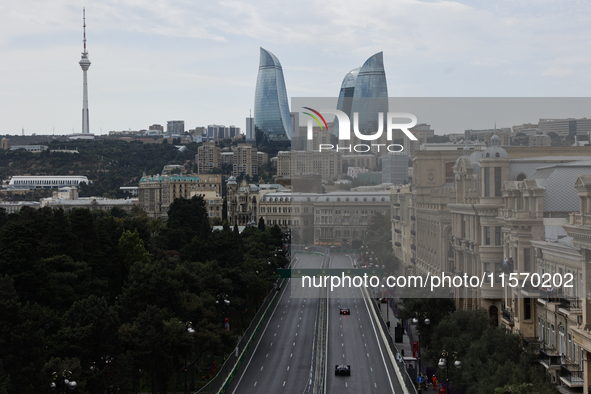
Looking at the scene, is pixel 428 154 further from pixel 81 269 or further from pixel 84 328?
pixel 84 328

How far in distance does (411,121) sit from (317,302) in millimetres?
48928

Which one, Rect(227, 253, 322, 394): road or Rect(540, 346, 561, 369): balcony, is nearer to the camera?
Rect(540, 346, 561, 369): balcony

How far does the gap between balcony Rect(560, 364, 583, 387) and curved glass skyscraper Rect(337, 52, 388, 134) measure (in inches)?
1099

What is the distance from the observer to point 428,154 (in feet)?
240

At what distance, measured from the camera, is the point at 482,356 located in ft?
152

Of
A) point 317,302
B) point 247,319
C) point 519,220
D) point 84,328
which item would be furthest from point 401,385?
point 317,302

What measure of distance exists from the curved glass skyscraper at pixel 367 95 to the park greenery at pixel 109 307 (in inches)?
722

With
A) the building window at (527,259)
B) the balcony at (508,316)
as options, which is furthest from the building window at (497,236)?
the building window at (527,259)

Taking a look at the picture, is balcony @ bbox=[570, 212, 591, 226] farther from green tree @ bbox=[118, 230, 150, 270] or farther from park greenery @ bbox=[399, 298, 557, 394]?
green tree @ bbox=[118, 230, 150, 270]

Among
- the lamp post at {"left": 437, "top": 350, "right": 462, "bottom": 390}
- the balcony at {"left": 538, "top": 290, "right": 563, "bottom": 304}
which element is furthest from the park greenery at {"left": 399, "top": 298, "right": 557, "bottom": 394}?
the balcony at {"left": 538, "top": 290, "right": 563, "bottom": 304}

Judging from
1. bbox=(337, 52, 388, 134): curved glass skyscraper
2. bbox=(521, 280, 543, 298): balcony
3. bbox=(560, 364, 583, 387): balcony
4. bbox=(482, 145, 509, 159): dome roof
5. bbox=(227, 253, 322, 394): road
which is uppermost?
bbox=(337, 52, 388, 134): curved glass skyscraper

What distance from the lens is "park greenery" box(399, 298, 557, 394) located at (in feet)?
131

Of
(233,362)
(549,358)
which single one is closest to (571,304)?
(549,358)

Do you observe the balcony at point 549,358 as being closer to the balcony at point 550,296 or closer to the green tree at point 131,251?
the balcony at point 550,296
